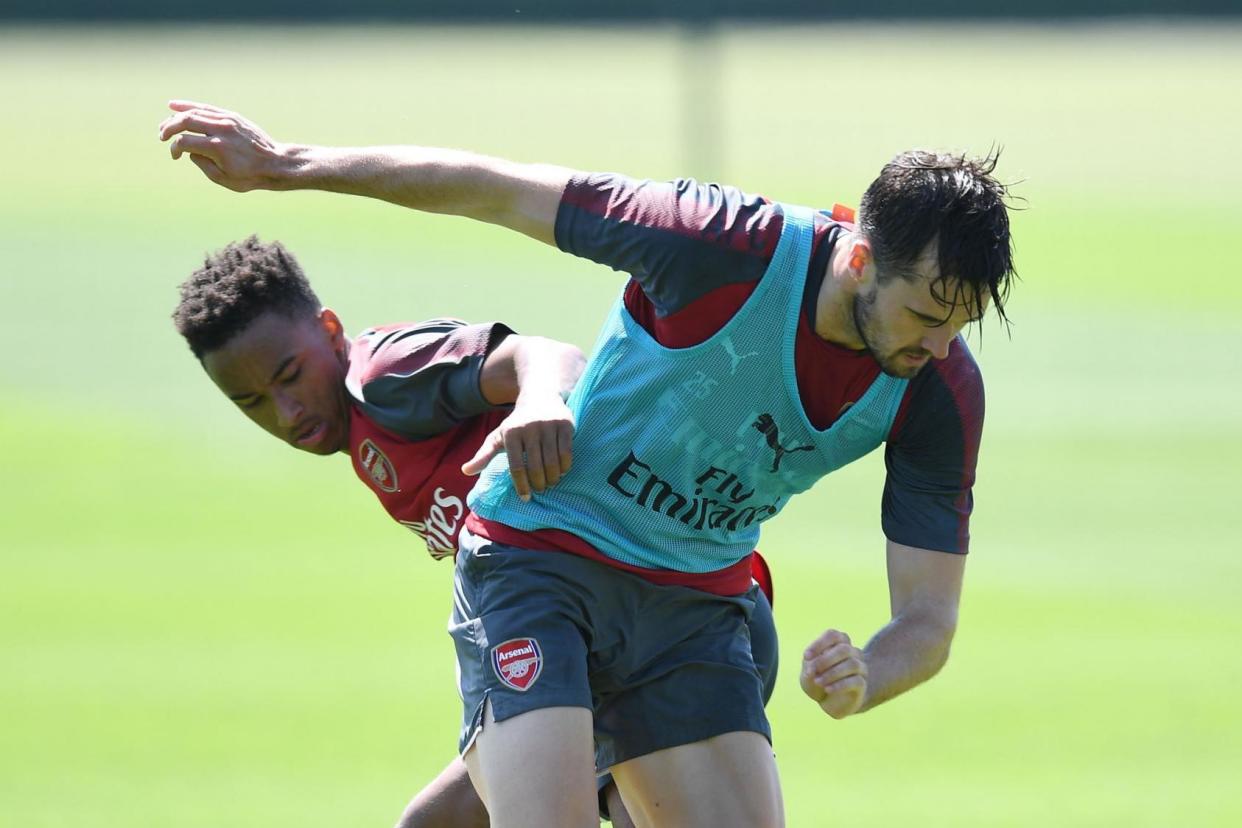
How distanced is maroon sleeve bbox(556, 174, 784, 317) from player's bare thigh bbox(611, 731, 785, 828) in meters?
1.15

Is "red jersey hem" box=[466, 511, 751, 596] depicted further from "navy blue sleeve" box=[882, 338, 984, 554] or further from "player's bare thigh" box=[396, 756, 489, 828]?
"player's bare thigh" box=[396, 756, 489, 828]

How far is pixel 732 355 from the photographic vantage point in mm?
4602

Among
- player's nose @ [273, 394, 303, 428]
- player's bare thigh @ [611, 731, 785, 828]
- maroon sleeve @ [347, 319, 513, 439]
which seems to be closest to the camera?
player's bare thigh @ [611, 731, 785, 828]

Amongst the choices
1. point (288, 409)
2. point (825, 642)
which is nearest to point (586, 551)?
point (825, 642)

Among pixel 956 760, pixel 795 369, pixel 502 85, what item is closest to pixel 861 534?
pixel 956 760

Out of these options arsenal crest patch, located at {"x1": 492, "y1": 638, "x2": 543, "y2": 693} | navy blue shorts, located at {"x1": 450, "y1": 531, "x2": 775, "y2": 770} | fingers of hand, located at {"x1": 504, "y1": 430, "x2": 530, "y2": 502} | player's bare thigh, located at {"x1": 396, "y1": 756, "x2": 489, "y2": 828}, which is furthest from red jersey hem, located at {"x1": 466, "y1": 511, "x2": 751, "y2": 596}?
player's bare thigh, located at {"x1": 396, "y1": 756, "x2": 489, "y2": 828}

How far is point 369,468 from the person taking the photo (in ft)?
18.0

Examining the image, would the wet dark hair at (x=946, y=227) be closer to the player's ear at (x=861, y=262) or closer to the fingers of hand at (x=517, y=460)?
the player's ear at (x=861, y=262)

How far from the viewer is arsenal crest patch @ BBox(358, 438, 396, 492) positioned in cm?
541

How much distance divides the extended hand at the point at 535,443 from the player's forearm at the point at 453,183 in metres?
0.43

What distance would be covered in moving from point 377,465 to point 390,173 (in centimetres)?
106

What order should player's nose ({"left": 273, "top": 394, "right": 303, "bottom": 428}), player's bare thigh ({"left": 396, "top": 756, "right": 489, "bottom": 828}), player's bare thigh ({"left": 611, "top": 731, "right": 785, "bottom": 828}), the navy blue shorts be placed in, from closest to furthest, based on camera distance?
1. the navy blue shorts
2. player's bare thigh ({"left": 611, "top": 731, "right": 785, "bottom": 828})
3. player's nose ({"left": 273, "top": 394, "right": 303, "bottom": 428})
4. player's bare thigh ({"left": 396, "top": 756, "right": 489, "bottom": 828})

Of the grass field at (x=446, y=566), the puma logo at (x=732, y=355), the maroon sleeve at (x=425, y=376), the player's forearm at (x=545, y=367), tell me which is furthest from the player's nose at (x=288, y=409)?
the grass field at (x=446, y=566)

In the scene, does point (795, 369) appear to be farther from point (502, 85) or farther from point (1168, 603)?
point (502, 85)
